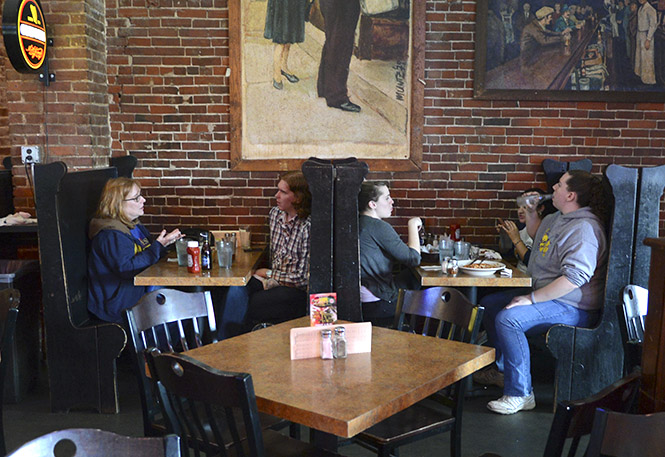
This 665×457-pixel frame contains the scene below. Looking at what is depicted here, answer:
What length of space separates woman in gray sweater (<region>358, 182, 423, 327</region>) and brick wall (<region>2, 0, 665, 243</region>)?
3.72 ft

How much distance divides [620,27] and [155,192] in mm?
3893

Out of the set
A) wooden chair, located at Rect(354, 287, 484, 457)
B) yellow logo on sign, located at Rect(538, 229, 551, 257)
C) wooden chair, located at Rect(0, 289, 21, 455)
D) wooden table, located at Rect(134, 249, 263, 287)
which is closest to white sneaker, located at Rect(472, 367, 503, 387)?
yellow logo on sign, located at Rect(538, 229, 551, 257)

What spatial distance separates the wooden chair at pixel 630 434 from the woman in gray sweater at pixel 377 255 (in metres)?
2.70

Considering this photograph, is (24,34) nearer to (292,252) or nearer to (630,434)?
(292,252)

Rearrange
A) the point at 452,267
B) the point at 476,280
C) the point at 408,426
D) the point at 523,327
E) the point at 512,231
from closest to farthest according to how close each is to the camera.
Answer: the point at 408,426, the point at 523,327, the point at 476,280, the point at 452,267, the point at 512,231

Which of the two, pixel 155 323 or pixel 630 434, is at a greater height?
pixel 630 434

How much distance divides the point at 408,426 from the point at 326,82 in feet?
10.7

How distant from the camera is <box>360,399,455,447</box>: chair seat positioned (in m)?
2.53

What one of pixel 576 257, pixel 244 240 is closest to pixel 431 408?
pixel 576 257

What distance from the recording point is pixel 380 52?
518 centimetres

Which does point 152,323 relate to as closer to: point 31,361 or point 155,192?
point 31,361

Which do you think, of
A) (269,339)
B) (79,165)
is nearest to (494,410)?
(269,339)

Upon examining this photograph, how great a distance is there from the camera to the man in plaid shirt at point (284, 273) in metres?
4.30

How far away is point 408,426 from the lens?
2.63 metres
